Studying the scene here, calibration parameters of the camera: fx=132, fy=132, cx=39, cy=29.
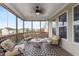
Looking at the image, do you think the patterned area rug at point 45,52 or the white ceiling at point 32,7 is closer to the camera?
the white ceiling at point 32,7

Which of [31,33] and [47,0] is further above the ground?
[47,0]

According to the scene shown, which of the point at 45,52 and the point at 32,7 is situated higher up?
the point at 32,7

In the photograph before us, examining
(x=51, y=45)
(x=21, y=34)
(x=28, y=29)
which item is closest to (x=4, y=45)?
(x=51, y=45)

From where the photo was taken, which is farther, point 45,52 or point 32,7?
point 32,7

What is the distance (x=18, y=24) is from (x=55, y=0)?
8.52 metres

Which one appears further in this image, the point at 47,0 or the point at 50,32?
the point at 50,32

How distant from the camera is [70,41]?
5.56 metres

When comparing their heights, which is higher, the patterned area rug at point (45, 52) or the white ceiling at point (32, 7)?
the white ceiling at point (32, 7)

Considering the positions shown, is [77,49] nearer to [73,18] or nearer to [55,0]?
[73,18]

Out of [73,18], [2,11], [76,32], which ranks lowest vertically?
[76,32]

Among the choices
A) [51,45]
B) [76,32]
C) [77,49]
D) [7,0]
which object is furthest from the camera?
[51,45]

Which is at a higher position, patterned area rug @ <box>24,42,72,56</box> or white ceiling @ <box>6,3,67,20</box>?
white ceiling @ <box>6,3,67,20</box>

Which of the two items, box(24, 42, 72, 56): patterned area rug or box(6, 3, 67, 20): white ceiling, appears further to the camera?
box(24, 42, 72, 56): patterned area rug

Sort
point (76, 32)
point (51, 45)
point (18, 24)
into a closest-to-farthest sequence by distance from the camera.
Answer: point (76, 32), point (51, 45), point (18, 24)
